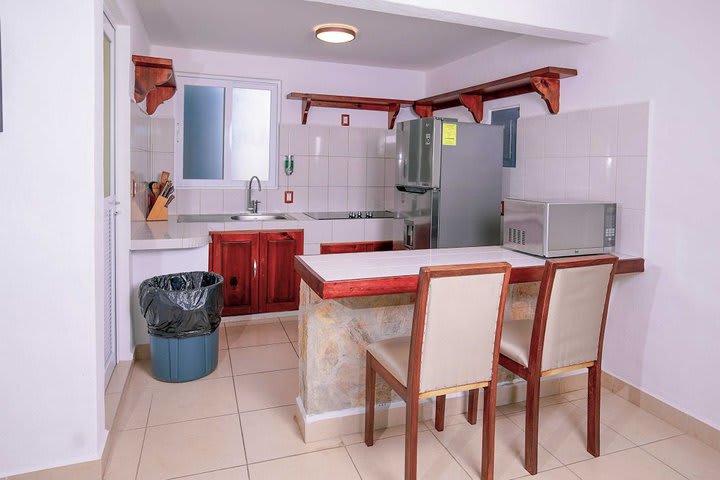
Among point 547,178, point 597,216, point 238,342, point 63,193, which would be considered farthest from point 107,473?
point 547,178

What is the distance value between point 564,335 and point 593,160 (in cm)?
130

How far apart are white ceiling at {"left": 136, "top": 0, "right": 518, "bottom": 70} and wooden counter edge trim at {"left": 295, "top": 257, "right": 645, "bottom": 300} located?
6.10 feet

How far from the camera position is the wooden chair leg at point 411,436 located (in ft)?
6.05

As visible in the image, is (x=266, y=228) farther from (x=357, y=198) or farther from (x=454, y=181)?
(x=454, y=181)

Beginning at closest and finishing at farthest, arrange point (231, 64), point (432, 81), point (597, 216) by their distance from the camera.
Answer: point (597, 216), point (231, 64), point (432, 81)

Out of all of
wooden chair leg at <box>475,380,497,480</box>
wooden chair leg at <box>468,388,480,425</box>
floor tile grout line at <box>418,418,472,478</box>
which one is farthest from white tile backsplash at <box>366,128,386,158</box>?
wooden chair leg at <box>475,380,497,480</box>

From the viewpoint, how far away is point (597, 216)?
2.67m

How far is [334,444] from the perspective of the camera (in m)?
2.30

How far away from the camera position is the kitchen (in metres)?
1.90

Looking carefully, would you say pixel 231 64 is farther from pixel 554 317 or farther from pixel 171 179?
pixel 554 317

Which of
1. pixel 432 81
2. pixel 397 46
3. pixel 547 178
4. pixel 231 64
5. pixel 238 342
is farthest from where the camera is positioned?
pixel 432 81

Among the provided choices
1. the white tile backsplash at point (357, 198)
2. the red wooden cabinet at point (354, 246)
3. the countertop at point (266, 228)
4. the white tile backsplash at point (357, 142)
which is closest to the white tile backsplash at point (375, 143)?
the white tile backsplash at point (357, 142)

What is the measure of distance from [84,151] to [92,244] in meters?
0.34

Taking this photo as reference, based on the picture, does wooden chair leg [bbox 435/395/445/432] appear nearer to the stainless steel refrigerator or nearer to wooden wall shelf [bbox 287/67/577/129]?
the stainless steel refrigerator
